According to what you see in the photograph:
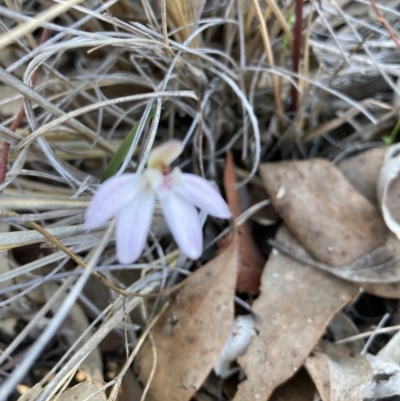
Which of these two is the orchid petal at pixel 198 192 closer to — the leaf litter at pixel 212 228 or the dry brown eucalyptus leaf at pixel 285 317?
the leaf litter at pixel 212 228

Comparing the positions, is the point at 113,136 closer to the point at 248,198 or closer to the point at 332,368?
the point at 248,198

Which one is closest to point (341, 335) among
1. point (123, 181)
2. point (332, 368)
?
point (332, 368)

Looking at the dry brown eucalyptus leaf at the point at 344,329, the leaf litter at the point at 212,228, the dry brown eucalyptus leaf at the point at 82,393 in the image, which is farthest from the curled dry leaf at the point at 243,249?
the dry brown eucalyptus leaf at the point at 82,393

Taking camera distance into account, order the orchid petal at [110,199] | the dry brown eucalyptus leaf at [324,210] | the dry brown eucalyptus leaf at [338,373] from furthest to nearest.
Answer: the dry brown eucalyptus leaf at [324,210] < the dry brown eucalyptus leaf at [338,373] < the orchid petal at [110,199]


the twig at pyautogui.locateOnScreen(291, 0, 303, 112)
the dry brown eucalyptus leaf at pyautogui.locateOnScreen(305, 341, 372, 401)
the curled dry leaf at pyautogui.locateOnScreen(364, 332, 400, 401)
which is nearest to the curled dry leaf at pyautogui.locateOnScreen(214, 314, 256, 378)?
the dry brown eucalyptus leaf at pyautogui.locateOnScreen(305, 341, 372, 401)

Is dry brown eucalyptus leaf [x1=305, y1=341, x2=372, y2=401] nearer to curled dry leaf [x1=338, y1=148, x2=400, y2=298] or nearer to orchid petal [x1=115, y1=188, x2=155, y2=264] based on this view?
curled dry leaf [x1=338, y1=148, x2=400, y2=298]

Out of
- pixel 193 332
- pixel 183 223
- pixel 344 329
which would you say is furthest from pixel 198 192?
pixel 344 329
